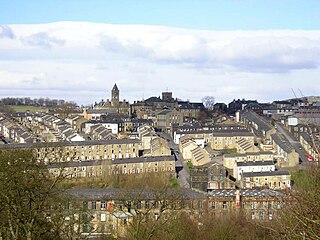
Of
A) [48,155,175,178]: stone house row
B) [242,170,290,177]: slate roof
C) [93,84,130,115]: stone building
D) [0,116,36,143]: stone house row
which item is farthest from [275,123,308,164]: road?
[93,84,130,115]: stone building

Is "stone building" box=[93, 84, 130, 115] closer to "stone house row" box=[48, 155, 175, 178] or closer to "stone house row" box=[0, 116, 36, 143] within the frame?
"stone house row" box=[0, 116, 36, 143]

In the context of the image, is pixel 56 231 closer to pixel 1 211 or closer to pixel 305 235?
pixel 1 211

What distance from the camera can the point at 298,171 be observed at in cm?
2256

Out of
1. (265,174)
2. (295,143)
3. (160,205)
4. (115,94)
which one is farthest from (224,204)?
(115,94)

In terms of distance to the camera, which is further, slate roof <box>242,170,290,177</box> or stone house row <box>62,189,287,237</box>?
slate roof <box>242,170,290,177</box>

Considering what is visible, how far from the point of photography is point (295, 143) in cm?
2947

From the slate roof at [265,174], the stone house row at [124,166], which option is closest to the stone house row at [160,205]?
the slate roof at [265,174]

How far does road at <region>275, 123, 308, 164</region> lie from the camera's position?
2553 cm

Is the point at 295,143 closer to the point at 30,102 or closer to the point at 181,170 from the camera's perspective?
the point at 181,170

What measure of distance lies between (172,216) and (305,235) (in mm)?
9783

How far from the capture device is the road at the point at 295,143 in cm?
2553

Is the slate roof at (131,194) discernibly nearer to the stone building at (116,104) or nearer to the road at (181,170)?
the road at (181,170)

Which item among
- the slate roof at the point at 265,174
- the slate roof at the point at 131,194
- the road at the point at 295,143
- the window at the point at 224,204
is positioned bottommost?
the window at the point at 224,204

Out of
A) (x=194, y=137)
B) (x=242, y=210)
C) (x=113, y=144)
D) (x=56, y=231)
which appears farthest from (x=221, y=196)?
(x=194, y=137)
